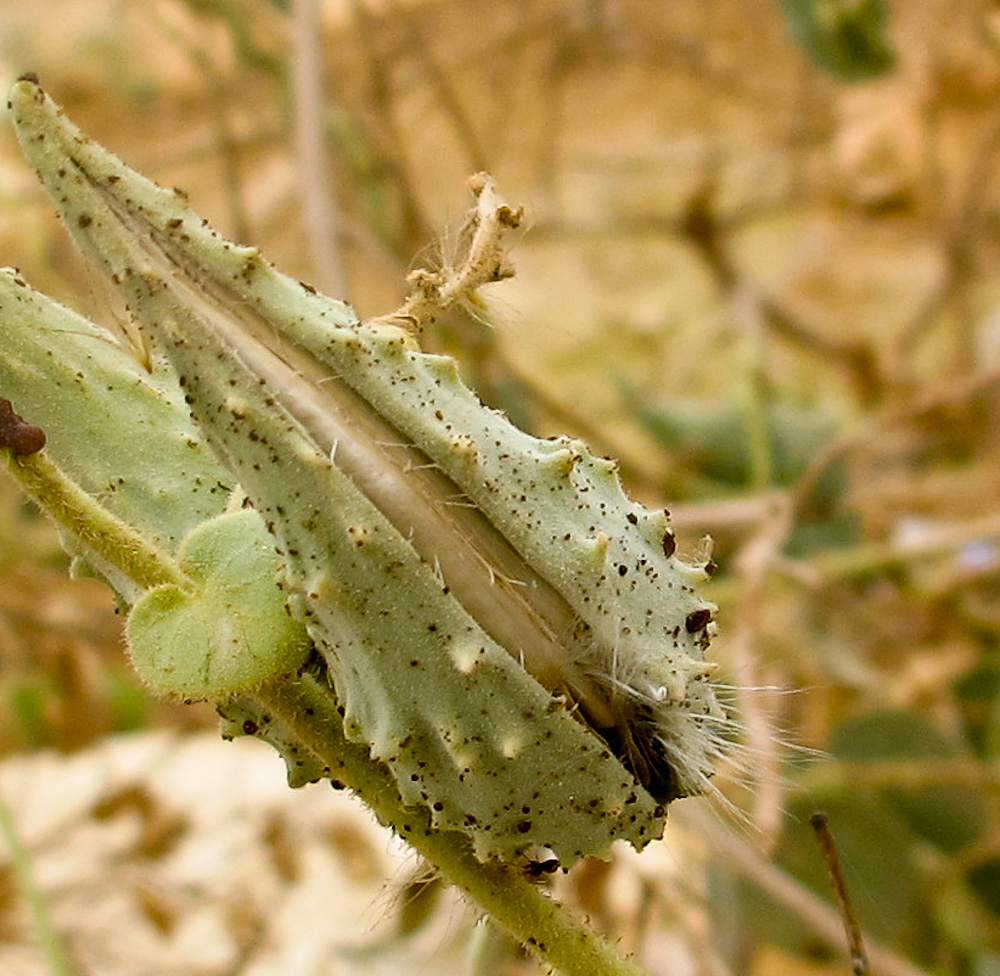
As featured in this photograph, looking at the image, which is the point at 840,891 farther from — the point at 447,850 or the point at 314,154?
the point at 314,154

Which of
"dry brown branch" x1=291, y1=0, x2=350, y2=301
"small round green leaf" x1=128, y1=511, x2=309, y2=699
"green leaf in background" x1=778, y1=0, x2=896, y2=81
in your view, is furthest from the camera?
"green leaf in background" x1=778, y1=0, x2=896, y2=81

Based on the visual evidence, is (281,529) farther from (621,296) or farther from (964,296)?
(621,296)

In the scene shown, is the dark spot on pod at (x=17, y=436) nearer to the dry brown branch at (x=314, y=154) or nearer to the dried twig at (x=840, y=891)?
the dried twig at (x=840, y=891)

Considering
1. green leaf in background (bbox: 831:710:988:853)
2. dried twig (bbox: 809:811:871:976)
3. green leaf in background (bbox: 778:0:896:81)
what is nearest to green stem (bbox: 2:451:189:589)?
dried twig (bbox: 809:811:871:976)

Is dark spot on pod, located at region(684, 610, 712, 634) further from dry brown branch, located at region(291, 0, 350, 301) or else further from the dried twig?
dry brown branch, located at region(291, 0, 350, 301)

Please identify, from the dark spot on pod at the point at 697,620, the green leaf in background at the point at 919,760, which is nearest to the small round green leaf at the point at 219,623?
the dark spot on pod at the point at 697,620

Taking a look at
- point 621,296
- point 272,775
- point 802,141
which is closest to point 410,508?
point 272,775
